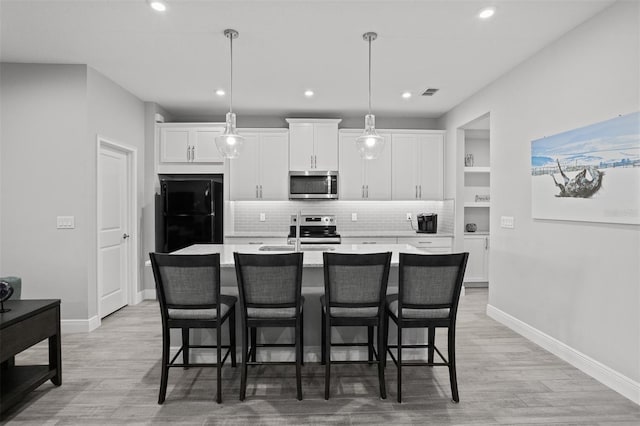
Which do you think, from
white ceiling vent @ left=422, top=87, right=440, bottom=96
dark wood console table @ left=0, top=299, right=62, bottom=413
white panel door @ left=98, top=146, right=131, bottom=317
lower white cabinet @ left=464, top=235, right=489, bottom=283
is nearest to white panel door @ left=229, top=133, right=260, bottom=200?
white panel door @ left=98, top=146, right=131, bottom=317

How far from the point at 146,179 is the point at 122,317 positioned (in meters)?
1.87

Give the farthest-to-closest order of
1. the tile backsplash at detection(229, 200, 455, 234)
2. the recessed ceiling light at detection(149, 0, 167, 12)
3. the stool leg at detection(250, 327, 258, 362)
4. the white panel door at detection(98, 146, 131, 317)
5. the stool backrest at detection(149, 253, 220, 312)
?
the tile backsplash at detection(229, 200, 455, 234) < the white panel door at detection(98, 146, 131, 317) < the stool leg at detection(250, 327, 258, 362) < the recessed ceiling light at detection(149, 0, 167, 12) < the stool backrest at detection(149, 253, 220, 312)

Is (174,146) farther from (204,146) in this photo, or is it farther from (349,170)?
(349,170)

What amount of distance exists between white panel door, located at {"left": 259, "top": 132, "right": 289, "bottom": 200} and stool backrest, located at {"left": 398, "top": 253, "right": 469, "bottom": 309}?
3391mm

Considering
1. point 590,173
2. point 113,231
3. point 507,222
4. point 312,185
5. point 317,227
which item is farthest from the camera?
point 317,227

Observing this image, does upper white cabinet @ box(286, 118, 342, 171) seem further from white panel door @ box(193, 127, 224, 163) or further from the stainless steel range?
white panel door @ box(193, 127, 224, 163)

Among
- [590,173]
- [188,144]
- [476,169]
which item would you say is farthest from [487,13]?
[188,144]

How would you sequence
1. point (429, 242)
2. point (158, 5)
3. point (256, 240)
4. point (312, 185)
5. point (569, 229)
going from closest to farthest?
1. point (158, 5)
2. point (569, 229)
3. point (256, 240)
4. point (429, 242)
5. point (312, 185)

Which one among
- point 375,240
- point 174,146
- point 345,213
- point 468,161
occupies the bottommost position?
point 375,240

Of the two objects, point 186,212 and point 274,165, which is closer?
point 186,212

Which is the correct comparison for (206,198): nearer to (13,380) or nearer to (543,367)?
(13,380)

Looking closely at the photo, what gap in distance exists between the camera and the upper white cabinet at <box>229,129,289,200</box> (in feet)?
18.2

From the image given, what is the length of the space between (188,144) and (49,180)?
6.30ft

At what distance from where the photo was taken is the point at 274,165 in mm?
5574
